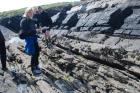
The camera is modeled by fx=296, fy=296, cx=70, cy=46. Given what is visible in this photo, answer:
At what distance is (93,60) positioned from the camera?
1079 centimetres

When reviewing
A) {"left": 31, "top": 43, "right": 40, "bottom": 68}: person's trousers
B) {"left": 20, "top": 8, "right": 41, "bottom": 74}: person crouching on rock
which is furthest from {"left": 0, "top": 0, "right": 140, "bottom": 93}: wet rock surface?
{"left": 20, "top": 8, "right": 41, "bottom": 74}: person crouching on rock

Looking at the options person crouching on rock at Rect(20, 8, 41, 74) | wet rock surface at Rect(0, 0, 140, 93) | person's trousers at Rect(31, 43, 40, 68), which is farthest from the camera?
person's trousers at Rect(31, 43, 40, 68)

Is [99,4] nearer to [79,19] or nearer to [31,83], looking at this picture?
[79,19]

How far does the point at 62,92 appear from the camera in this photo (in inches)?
341

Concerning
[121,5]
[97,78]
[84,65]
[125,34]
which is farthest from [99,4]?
[97,78]

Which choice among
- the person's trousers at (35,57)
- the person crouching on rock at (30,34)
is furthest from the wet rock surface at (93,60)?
the person crouching on rock at (30,34)

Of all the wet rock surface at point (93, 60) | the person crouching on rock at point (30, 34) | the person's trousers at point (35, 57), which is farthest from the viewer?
the person's trousers at point (35, 57)

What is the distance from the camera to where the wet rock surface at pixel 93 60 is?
8.63 m

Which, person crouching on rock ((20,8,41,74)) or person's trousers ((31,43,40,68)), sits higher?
person crouching on rock ((20,8,41,74))

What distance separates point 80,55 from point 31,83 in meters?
2.70

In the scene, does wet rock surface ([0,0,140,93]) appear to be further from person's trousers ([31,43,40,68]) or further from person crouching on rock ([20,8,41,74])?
person crouching on rock ([20,8,41,74])

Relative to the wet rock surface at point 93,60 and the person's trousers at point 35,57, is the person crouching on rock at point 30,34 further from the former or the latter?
the wet rock surface at point 93,60

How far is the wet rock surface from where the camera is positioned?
340 inches

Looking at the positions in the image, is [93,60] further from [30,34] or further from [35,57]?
[30,34]
